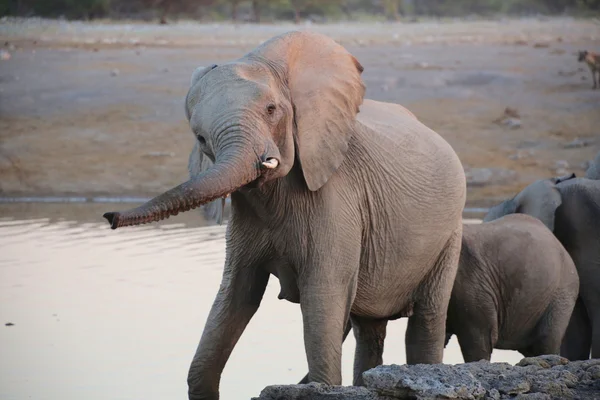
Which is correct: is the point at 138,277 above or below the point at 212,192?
below

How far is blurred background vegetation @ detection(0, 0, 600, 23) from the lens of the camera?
70.5 feet

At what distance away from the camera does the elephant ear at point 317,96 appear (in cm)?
491

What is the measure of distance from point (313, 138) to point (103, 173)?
925cm

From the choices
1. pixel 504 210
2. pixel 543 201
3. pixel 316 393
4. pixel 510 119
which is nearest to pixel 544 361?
pixel 316 393

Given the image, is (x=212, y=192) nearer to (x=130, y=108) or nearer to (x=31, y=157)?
(x=31, y=157)

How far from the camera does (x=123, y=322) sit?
7457 millimetres

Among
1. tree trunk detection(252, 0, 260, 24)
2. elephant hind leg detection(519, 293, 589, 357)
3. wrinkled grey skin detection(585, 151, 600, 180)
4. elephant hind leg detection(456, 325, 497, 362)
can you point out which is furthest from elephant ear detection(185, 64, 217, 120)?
tree trunk detection(252, 0, 260, 24)

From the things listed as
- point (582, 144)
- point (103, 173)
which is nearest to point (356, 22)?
point (582, 144)

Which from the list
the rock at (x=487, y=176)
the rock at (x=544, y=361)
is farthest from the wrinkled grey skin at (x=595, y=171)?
the rock at (x=487, y=176)

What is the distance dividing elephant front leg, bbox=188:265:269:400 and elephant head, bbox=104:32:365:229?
414mm

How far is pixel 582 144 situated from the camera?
15312 millimetres

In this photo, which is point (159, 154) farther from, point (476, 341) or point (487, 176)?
point (476, 341)

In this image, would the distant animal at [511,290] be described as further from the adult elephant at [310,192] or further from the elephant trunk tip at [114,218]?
the elephant trunk tip at [114,218]

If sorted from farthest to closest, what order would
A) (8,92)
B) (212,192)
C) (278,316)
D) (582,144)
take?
(8,92) < (582,144) < (278,316) < (212,192)
